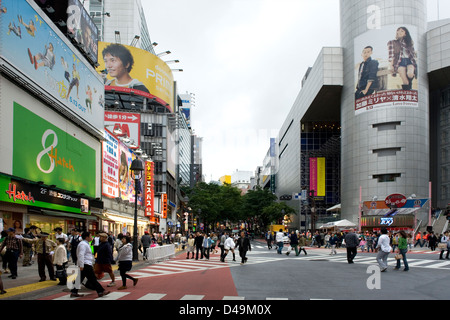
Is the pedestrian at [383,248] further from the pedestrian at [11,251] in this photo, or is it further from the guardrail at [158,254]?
the pedestrian at [11,251]

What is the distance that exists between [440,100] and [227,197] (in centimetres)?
4195

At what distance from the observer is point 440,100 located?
72312 millimetres

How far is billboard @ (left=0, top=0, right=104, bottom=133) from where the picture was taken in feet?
71.2

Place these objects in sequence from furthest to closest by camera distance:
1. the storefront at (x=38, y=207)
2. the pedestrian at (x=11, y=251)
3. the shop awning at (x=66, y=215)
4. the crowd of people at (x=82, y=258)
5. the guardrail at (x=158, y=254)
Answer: the shop awning at (x=66, y=215) → the guardrail at (x=158, y=254) → the storefront at (x=38, y=207) → the pedestrian at (x=11, y=251) → the crowd of people at (x=82, y=258)

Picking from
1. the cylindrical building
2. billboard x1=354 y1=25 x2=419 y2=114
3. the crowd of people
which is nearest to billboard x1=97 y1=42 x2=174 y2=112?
the cylindrical building

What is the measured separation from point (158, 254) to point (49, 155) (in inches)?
335

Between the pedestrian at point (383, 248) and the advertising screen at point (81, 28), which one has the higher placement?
the advertising screen at point (81, 28)

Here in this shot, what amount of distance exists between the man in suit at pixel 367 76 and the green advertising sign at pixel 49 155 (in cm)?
4476

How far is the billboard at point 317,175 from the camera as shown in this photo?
87375mm

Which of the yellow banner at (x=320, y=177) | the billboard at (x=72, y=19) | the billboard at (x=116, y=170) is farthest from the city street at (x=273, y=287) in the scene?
the yellow banner at (x=320, y=177)
